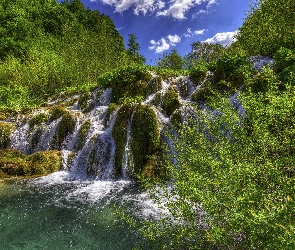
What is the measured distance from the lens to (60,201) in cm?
1209

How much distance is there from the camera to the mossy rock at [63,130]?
1853cm

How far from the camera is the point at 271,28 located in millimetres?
18094

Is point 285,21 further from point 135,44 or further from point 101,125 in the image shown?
point 135,44

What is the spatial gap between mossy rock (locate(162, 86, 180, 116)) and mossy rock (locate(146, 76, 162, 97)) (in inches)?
55.3

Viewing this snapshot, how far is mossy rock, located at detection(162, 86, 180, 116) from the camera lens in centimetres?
1614

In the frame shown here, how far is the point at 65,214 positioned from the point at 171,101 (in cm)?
911

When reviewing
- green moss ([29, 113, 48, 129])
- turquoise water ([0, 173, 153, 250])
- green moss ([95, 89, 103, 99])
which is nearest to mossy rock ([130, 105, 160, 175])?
turquoise water ([0, 173, 153, 250])

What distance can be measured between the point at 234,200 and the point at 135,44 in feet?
224

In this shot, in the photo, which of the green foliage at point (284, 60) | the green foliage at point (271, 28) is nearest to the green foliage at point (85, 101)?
the green foliage at point (271, 28)

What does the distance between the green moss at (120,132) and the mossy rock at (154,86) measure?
416 cm

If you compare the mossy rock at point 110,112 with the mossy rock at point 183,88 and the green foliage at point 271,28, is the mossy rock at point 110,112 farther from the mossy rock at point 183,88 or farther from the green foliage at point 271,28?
the green foliage at point 271,28

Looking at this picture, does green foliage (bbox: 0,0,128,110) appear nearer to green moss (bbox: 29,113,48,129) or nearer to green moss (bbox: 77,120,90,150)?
green moss (bbox: 29,113,48,129)

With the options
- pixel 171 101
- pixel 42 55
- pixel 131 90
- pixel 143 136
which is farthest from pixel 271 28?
pixel 42 55

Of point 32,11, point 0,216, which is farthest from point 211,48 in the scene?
point 0,216
